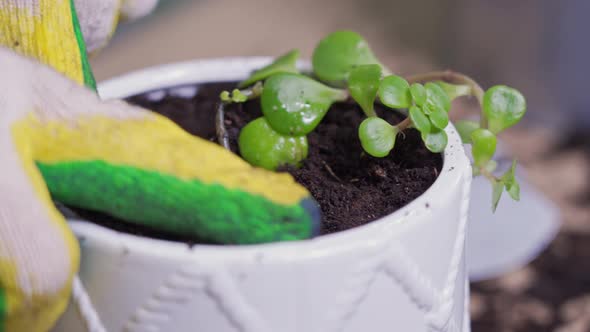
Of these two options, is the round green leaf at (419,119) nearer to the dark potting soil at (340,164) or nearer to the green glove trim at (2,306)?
the dark potting soil at (340,164)

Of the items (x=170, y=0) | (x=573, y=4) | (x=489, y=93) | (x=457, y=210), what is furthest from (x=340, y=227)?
(x=170, y=0)

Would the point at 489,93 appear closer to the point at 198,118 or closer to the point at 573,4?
the point at 198,118

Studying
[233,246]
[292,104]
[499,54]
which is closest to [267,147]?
[292,104]

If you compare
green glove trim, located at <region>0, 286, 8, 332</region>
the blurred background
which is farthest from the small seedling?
the blurred background

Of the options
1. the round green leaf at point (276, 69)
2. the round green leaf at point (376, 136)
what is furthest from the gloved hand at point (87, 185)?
the round green leaf at point (276, 69)

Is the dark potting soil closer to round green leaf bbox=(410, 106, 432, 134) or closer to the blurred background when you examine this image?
round green leaf bbox=(410, 106, 432, 134)
